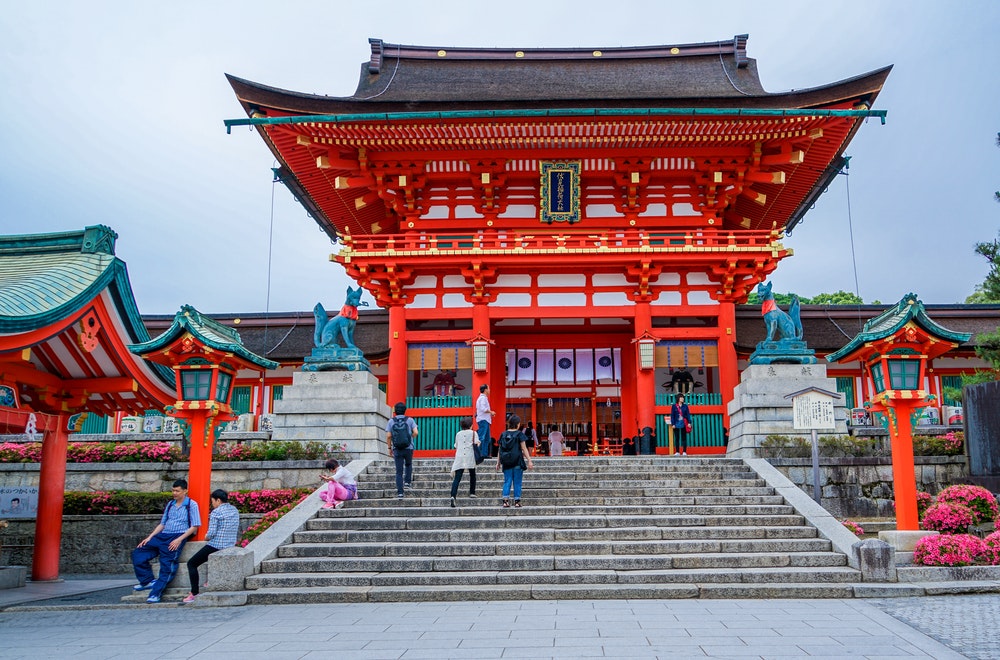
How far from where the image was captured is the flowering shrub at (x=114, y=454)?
1477 cm

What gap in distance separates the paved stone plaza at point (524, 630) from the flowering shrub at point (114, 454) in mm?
5828

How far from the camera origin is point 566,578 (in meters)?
9.29

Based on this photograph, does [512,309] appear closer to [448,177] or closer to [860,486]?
[448,177]

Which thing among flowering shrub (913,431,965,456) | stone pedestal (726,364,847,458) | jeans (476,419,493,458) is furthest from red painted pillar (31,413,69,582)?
flowering shrub (913,431,965,456)

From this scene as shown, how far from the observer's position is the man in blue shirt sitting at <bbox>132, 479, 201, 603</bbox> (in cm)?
946

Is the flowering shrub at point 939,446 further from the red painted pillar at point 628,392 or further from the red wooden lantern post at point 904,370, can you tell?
the red painted pillar at point 628,392

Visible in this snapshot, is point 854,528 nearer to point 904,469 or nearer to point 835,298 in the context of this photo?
point 904,469

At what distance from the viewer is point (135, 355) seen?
10.8 m

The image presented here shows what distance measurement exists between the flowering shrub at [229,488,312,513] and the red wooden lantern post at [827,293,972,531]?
9360 millimetres

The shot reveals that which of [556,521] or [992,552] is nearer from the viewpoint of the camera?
[992,552]

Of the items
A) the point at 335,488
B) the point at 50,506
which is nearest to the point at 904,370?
the point at 335,488

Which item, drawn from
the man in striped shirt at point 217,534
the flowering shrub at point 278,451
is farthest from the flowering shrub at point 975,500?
the flowering shrub at point 278,451

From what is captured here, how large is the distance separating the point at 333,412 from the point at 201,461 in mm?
5000

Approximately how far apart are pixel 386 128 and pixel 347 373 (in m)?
6.29
